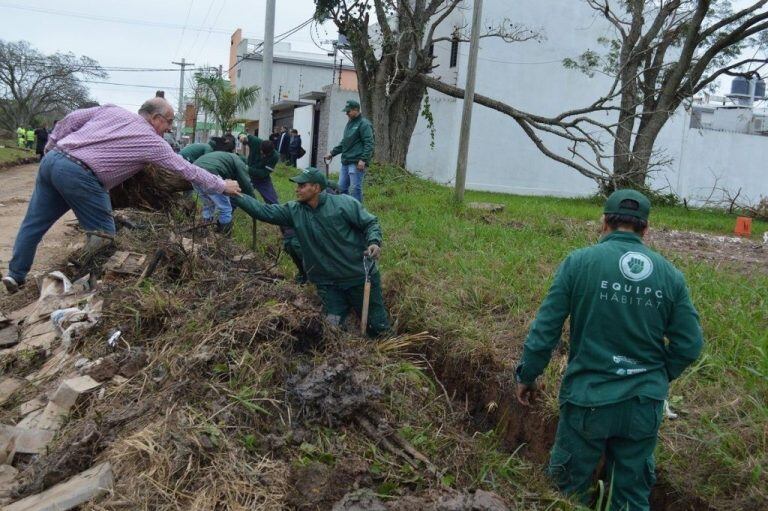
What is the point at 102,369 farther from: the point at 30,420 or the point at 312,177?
the point at 312,177

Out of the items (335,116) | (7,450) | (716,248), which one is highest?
(335,116)

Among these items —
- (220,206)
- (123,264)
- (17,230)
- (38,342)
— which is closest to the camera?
(38,342)

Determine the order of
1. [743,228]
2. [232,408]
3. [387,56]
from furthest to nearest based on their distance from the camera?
[387,56], [743,228], [232,408]

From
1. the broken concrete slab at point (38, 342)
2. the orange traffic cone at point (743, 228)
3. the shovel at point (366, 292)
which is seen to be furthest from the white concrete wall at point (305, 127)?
the broken concrete slab at point (38, 342)

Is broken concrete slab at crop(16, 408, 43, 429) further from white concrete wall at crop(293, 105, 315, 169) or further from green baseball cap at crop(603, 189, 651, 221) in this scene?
white concrete wall at crop(293, 105, 315, 169)

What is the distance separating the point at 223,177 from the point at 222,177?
0.17 ft

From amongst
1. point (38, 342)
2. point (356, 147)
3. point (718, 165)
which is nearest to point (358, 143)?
point (356, 147)

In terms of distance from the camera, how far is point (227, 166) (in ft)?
24.7

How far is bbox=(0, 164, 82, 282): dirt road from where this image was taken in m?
7.71

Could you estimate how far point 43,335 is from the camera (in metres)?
4.84

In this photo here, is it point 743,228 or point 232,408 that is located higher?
point 743,228

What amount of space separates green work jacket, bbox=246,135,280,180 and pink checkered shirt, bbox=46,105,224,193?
3340 mm

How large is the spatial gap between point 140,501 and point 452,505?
4.07 feet

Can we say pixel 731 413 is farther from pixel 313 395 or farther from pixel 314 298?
pixel 314 298
